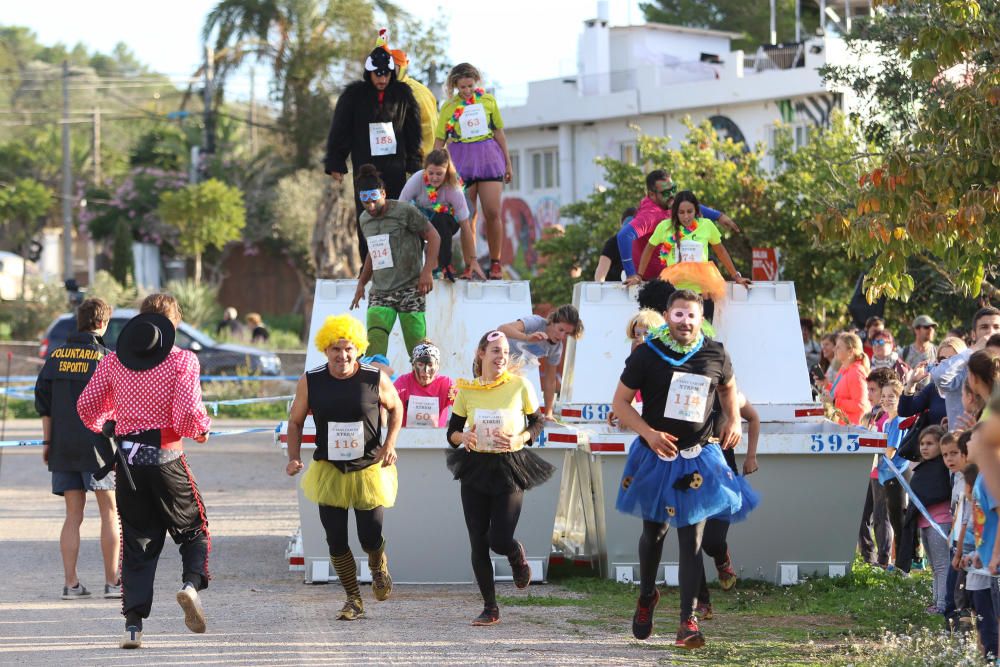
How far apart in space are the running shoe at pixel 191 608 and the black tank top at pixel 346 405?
1.21 m

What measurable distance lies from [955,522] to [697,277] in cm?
436

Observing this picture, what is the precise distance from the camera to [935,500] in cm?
923

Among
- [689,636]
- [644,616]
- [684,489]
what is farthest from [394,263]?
[689,636]

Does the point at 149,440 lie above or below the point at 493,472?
above

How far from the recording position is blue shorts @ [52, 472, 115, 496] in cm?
1010

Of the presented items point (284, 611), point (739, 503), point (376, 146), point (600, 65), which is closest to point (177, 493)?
point (284, 611)

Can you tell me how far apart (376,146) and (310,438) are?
13.2ft

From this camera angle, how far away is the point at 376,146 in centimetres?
1338

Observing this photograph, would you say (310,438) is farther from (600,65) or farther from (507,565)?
(600,65)

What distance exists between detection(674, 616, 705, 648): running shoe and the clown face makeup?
1439 mm

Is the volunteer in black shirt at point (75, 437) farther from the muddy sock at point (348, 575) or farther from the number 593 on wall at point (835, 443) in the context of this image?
the number 593 on wall at point (835, 443)

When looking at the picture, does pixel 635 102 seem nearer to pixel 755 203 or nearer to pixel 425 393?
pixel 755 203

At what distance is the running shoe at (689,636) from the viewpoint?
7.99 m

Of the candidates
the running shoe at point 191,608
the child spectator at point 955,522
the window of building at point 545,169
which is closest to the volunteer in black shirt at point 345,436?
the running shoe at point 191,608
